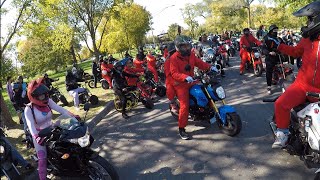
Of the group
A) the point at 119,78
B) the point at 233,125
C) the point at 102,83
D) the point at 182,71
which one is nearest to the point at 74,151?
the point at 182,71

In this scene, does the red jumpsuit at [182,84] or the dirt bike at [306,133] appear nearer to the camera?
the dirt bike at [306,133]

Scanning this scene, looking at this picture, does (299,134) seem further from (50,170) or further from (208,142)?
(50,170)

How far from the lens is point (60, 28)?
60.3 ft

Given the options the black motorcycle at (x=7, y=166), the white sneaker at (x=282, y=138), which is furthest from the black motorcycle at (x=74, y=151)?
the white sneaker at (x=282, y=138)

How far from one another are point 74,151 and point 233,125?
10.1 ft

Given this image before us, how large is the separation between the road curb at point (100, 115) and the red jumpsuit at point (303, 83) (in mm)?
5805

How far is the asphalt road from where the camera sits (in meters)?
4.61

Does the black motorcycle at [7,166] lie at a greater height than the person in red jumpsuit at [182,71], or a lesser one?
lesser

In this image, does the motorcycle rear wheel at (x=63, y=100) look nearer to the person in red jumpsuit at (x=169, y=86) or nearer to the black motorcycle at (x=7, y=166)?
the person in red jumpsuit at (x=169, y=86)

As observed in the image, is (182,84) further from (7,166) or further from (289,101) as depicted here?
(7,166)

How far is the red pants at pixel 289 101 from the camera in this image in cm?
401

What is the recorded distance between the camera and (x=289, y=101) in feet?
13.4

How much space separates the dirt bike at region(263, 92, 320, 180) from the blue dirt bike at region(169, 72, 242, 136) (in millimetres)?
1580

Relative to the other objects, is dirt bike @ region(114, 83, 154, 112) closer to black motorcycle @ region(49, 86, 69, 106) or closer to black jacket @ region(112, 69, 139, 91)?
black jacket @ region(112, 69, 139, 91)
